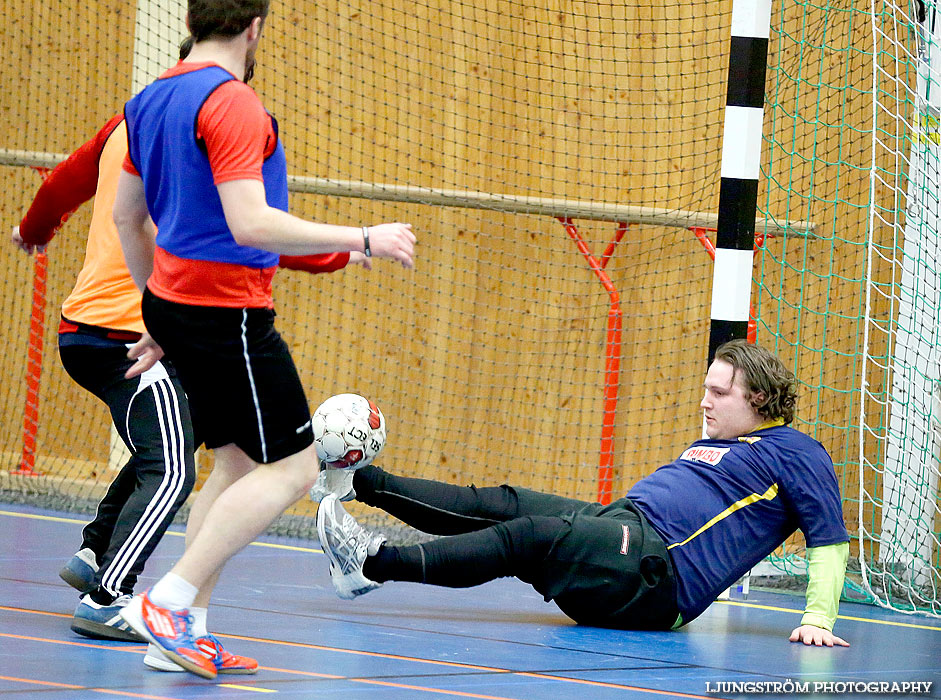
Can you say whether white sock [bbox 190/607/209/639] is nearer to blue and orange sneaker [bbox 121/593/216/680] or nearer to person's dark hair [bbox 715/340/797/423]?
blue and orange sneaker [bbox 121/593/216/680]

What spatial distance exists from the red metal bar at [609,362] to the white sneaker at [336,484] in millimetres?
2180

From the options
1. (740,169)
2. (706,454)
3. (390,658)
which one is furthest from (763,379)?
(390,658)

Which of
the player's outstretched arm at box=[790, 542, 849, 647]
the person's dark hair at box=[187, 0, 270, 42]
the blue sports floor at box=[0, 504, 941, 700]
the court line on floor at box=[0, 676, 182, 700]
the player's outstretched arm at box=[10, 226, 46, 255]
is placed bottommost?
the blue sports floor at box=[0, 504, 941, 700]

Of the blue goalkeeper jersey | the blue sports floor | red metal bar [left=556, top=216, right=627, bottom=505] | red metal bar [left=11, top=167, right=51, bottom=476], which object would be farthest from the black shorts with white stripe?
red metal bar [left=11, top=167, right=51, bottom=476]

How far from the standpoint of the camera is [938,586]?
5133 millimetres

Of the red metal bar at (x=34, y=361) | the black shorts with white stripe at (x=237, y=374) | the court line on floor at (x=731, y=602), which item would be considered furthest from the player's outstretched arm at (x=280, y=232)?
the red metal bar at (x=34, y=361)

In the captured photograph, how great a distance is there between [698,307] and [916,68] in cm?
145

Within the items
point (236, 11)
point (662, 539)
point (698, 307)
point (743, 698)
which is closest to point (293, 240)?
point (236, 11)

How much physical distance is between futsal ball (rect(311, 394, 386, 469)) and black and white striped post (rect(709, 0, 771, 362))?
4.30 feet

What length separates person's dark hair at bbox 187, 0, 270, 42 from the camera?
283cm

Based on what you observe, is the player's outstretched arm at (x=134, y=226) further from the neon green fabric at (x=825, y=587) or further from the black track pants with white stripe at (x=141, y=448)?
the neon green fabric at (x=825, y=587)

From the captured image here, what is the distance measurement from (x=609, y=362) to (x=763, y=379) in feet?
7.56

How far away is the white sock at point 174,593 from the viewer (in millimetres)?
2785

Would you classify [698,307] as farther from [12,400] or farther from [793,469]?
[12,400]
